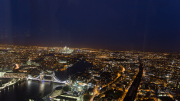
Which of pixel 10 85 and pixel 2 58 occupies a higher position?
pixel 2 58

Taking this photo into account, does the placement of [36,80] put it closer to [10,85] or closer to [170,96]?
[10,85]

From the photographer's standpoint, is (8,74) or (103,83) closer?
(103,83)

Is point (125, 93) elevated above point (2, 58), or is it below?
below

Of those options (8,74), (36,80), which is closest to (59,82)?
(36,80)

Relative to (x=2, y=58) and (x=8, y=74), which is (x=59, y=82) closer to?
(x=8, y=74)

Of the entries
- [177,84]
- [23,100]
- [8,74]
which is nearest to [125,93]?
[177,84]

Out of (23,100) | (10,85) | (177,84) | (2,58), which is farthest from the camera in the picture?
(2,58)

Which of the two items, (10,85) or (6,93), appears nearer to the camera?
(6,93)

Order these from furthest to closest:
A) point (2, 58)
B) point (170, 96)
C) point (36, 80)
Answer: point (2, 58), point (36, 80), point (170, 96)

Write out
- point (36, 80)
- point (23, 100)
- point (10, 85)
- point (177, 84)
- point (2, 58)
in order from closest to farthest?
point (23, 100) < point (10, 85) < point (177, 84) < point (36, 80) < point (2, 58)
